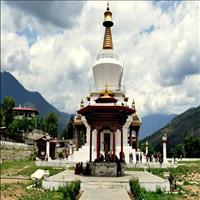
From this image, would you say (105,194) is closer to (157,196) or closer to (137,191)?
(137,191)

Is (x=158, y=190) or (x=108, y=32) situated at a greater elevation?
(x=108, y=32)

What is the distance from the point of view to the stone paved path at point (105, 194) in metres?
18.9

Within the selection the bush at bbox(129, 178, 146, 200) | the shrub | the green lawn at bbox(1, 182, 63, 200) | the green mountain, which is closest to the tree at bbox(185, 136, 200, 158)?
the shrub

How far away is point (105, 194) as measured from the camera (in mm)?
20328

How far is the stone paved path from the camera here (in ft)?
62.1

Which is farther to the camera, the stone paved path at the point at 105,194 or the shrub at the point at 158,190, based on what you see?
the shrub at the point at 158,190

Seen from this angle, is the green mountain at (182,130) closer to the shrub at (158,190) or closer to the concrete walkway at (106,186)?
the concrete walkway at (106,186)

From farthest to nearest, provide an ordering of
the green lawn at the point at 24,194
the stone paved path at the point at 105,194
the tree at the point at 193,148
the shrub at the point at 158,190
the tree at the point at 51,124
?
the tree at the point at 51,124 < the tree at the point at 193,148 < the shrub at the point at 158,190 < the green lawn at the point at 24,194 < the stone paved path at the point at 105,194

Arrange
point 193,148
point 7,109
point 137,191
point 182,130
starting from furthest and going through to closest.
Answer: point 182,130 < point 7,109 < point 193,148 < point 137,191

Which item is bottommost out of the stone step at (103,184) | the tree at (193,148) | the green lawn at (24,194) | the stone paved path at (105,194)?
the green lawn at (24,194)

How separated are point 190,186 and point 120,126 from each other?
7.13 m

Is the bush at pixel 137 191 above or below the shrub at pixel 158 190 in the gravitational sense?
above

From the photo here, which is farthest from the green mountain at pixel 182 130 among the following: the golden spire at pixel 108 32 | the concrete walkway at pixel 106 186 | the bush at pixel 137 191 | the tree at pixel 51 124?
the bush at pixel 137 191

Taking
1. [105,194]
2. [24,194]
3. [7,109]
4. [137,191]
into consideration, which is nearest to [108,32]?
[24,194]
